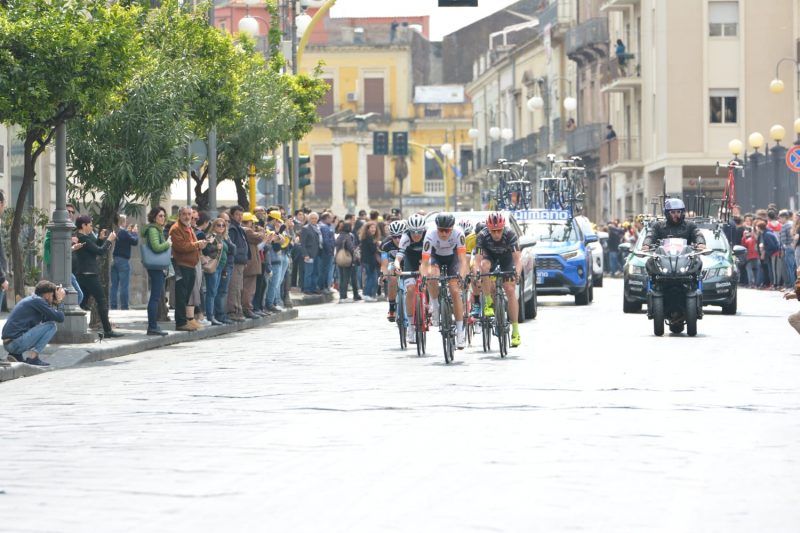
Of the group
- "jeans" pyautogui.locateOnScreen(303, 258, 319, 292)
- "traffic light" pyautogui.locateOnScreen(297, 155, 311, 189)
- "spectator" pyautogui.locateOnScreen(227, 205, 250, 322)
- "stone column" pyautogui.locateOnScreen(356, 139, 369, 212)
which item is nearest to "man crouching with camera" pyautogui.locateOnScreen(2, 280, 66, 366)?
"spectator" pyautogui.locateOnScreen(227, 205, 250, 322)

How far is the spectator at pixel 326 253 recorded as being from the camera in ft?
129

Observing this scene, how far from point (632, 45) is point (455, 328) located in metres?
51.1

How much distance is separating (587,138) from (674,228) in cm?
5090

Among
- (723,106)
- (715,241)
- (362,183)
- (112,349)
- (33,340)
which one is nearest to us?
(33,340)

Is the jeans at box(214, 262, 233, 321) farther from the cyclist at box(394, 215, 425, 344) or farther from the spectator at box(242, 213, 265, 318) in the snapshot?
the cyclist at box(394, 215, 425, 344)

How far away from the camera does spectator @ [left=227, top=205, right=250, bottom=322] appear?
89.5 feet

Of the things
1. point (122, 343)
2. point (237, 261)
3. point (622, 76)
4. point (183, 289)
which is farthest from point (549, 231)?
point (622, 76)

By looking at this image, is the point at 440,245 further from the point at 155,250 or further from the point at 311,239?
the point at 311,239

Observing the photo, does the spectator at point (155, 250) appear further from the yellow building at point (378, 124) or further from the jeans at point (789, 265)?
the yellow building at point (378, 124)

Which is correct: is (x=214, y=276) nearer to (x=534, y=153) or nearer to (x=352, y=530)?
(x=352, y=530)

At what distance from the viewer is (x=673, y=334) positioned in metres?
23.8

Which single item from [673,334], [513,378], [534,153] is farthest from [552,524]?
[534,153]

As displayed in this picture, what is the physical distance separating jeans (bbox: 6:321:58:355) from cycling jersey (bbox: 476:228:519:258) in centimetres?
466

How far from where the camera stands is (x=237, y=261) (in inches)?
1078
